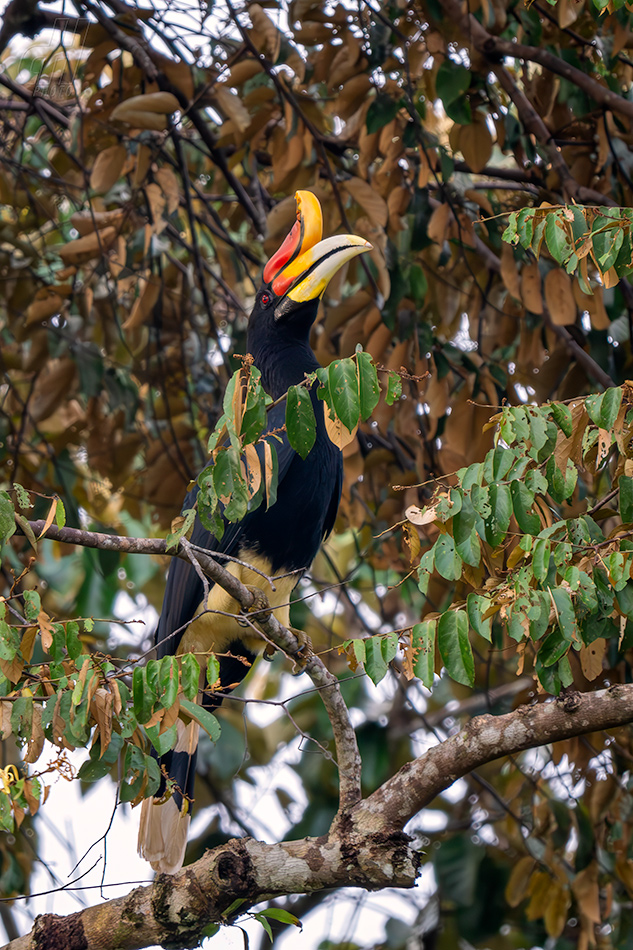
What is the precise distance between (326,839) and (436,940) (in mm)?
2712

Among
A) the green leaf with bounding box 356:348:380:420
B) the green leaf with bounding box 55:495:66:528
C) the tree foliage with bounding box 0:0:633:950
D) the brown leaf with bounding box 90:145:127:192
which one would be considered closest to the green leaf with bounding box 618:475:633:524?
the tree foliage with bounding box 0:0:633:950

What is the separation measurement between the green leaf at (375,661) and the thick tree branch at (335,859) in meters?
0.26

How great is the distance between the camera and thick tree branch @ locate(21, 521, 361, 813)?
5.16 feet

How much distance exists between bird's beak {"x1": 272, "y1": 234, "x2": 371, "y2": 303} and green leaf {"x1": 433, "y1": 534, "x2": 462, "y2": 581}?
97 cm

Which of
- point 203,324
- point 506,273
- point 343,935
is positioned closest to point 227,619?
point 506,273

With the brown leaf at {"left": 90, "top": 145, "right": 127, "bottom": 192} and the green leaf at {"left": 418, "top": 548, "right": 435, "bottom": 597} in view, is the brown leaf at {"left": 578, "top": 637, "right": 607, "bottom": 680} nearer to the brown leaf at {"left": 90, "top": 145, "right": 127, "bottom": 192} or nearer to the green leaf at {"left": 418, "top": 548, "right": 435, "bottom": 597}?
the green leaf at {"left": 418, "top": 548, "right": 435, "bottom": 597}

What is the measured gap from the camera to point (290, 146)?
267cm

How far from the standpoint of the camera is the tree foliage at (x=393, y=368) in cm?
148

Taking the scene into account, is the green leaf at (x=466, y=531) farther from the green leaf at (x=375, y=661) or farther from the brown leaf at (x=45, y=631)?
the brown leaf at (x=45, y=631)

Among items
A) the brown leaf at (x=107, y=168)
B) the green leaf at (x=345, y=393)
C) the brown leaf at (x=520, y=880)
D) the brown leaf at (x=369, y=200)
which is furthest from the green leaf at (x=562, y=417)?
the brown leaf at (x=520, y=880)

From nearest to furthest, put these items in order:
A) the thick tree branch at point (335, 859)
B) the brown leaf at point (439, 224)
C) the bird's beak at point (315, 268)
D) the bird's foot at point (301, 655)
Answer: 1. the thick tree branch at point (335, 859)
2. the bird's foot at point (301, 655)
3. the bird's beak at point (315, 268)
4. the brown leaf at point (439, 224)

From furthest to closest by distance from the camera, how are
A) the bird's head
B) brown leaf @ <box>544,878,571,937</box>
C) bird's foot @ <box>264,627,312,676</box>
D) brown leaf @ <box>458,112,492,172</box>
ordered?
brown leaf @ <box>544,878,571,937</box>
brown leaf @ <box>458,112,492,172</box>
the bird's head
bird's foot @ <box>264,627,312,676</box>

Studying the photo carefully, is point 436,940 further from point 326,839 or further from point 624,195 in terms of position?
point 624,195

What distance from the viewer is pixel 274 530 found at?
2590 mm
